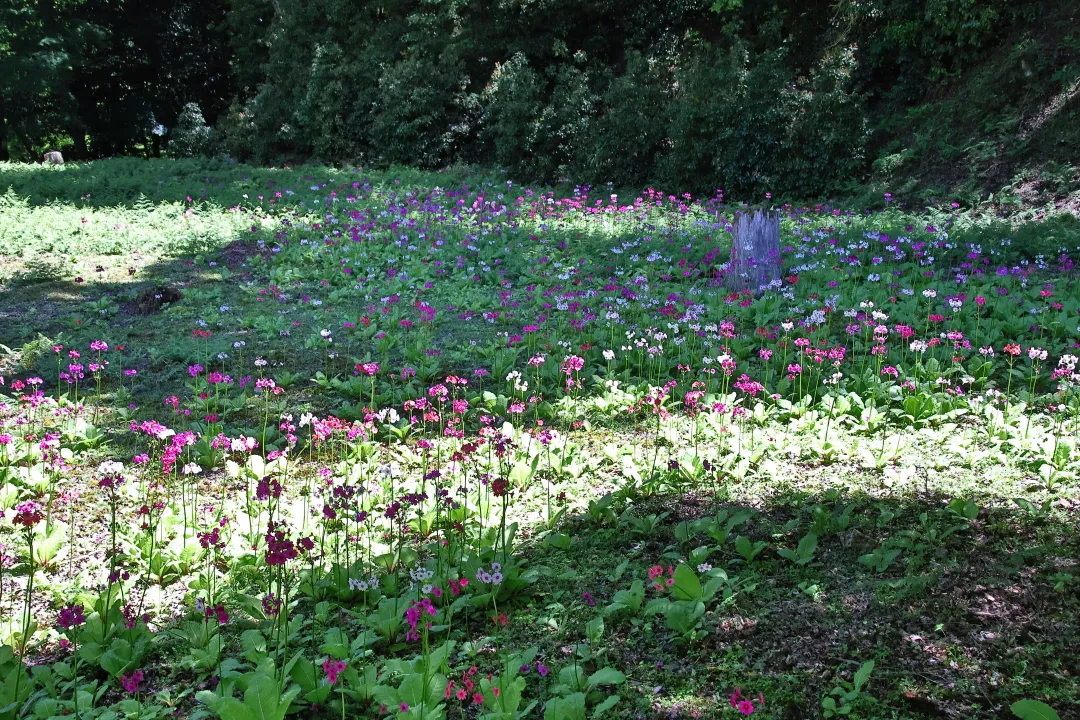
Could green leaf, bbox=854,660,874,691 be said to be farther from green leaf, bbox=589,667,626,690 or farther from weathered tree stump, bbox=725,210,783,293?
weathered tree stump, bbox=725,210,783,293

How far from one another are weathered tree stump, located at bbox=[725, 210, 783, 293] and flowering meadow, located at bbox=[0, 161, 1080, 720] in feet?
0.43

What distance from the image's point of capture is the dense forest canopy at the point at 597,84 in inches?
548

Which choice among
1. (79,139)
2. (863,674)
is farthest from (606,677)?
(79,139)

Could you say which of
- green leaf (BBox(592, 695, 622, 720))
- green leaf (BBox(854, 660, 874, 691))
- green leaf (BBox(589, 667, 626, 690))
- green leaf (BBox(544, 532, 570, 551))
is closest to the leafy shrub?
green leaf (BBox(544, 532, 570, 551))

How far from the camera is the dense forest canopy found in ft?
45.6

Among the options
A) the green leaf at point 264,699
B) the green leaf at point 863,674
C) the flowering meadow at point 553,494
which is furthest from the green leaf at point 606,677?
the green leaf at point 264,699

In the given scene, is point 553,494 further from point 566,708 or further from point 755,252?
point 755,252

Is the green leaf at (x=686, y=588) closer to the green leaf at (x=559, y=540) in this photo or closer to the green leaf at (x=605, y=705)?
the green leaf at (x=605, y=705)

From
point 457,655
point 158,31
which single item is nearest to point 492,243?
point 457,655

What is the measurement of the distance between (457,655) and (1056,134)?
44.2ft

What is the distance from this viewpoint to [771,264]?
7746 mm

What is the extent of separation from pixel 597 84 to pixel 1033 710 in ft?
60.9

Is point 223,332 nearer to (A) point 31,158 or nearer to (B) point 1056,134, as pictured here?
(B) point 1056,134

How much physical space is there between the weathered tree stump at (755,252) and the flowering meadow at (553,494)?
132mm
